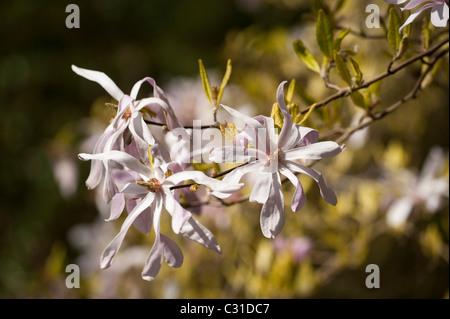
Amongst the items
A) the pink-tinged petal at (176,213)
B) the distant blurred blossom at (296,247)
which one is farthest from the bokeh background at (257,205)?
the pink-tinged petal at (176,213)

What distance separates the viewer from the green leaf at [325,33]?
462 mm

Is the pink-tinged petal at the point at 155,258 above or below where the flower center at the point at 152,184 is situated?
below

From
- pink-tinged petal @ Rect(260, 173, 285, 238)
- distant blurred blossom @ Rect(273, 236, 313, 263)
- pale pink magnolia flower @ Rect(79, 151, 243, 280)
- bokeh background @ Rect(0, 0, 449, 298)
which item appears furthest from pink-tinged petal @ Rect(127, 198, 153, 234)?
distant blurred blossom @ Rect(273, 236, 313, 263)

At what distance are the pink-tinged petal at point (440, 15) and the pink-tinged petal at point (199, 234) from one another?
0.84ft

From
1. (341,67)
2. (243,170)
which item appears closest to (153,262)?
(243,170)

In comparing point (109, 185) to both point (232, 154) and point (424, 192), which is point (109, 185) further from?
Result: point (424, 192)

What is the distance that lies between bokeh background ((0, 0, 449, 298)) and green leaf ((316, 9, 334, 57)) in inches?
1.4

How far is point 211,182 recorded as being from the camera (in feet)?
1.22

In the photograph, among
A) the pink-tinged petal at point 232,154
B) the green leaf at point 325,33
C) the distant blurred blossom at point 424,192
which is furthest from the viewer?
the distant blurred blossom at point 424,192

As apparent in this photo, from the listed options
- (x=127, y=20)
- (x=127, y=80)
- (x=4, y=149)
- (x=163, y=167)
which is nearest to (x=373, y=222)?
(x=163, y=167)

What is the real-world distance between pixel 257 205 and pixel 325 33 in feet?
1.51

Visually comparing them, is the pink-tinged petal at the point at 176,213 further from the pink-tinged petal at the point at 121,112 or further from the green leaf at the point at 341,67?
the green leaf at the point at 341,67
